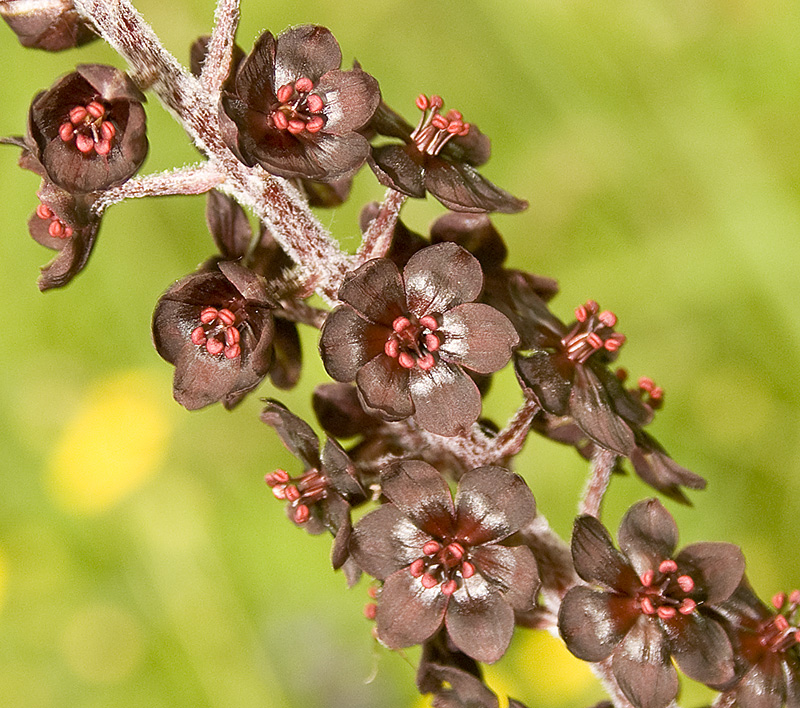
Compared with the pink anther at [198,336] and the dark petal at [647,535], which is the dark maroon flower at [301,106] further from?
the dark petal at [647,535]

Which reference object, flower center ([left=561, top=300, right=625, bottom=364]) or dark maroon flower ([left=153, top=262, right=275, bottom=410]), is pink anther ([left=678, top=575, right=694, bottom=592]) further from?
dark maroon flower ([left=153, top=262, right=275, bottom=410])

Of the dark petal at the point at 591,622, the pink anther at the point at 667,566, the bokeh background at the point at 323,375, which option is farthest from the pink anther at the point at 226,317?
the bokeh background at the point at 323,375

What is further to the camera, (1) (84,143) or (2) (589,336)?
(2) (589,336)

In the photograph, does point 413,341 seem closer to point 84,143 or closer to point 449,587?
point 449,587

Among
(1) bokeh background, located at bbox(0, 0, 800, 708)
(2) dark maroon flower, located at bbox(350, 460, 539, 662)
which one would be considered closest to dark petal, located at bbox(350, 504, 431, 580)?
(2) dark maroon flower, located at bbox(350, 460, 539, 662)

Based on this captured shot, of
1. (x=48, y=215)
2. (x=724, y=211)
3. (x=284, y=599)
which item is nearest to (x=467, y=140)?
(x=48, y=215)

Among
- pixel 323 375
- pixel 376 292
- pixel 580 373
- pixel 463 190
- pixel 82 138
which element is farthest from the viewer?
pixel 323 375

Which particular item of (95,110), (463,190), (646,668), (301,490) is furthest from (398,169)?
(646,668)
